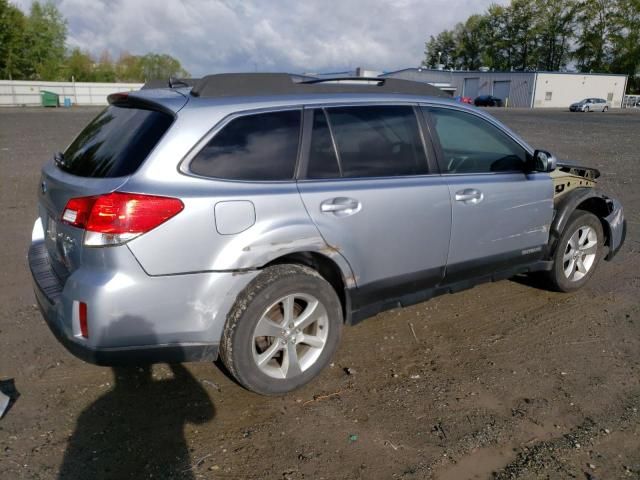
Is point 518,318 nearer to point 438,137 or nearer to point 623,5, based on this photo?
point 438,137

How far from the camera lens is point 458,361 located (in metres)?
3.92

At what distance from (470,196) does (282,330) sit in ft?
5.63

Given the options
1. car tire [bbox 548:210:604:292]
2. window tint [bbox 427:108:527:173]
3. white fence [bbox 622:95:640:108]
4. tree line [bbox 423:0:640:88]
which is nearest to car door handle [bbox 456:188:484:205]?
window tint [bbox 427:108:527:173]

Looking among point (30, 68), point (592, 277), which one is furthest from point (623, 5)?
point (592, 277)

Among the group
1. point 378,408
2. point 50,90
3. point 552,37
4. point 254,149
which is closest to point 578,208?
point 378,408

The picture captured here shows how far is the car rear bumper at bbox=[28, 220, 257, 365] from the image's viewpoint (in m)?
2.82

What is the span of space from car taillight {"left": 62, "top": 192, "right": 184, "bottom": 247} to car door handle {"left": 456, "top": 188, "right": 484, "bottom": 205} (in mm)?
2057

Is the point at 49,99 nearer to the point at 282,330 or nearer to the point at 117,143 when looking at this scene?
the point at 117,143

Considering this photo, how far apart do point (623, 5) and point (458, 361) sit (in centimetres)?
9406

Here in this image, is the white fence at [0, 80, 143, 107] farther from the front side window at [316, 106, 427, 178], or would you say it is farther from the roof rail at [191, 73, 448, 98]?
the front side window at [316, 106, 427, 178]

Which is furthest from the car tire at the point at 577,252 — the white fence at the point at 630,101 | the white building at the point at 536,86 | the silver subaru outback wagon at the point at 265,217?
the white fence at the point at 630,101

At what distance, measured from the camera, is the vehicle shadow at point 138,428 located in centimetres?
277

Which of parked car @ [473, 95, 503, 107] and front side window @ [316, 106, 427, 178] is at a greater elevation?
front side window @ [316, 106, 427, 178]

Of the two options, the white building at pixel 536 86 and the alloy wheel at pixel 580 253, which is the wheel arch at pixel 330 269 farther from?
the white building at pixel 536 86
